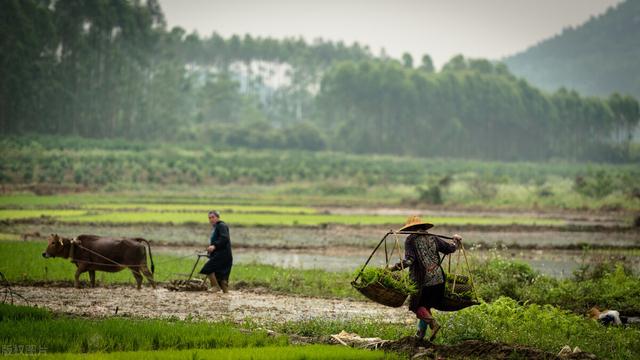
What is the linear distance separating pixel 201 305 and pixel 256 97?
120039 mm

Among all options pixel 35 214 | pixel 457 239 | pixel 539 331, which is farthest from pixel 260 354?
pixel 35 214

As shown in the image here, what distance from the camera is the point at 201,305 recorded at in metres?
15.0

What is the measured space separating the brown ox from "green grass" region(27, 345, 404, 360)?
22.0 feet

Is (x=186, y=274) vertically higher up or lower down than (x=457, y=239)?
lower down

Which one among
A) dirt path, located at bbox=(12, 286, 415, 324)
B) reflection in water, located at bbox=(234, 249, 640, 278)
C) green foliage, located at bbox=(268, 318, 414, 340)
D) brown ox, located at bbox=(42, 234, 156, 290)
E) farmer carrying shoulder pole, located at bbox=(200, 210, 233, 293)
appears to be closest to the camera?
green foliage, located at bbox=(268, 318, 414, 340)

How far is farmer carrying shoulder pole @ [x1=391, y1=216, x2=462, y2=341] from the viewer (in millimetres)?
11016

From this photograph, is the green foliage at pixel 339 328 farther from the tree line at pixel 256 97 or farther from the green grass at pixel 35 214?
the tree line at pixel 256 97

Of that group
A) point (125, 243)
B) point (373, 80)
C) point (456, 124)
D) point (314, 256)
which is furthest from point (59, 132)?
point (125, 243)

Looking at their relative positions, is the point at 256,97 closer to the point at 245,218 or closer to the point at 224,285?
the point at 245,218

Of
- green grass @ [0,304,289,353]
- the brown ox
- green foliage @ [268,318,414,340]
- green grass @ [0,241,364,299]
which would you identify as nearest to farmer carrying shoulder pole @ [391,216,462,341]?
green foliage @ [268,318,414,340]

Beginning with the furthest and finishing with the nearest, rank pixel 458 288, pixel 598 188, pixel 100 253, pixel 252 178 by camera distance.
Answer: pixel 252 178, pixel 598 188, pixel 100 253, pixel 458 288

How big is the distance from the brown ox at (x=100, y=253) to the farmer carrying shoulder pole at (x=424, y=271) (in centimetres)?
734

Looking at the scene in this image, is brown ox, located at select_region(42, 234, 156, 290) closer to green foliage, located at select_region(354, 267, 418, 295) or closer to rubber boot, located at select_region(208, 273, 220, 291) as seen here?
rubber boot, located at select_region(208, 273, 220, 291)

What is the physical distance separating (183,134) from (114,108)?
10.2 m
